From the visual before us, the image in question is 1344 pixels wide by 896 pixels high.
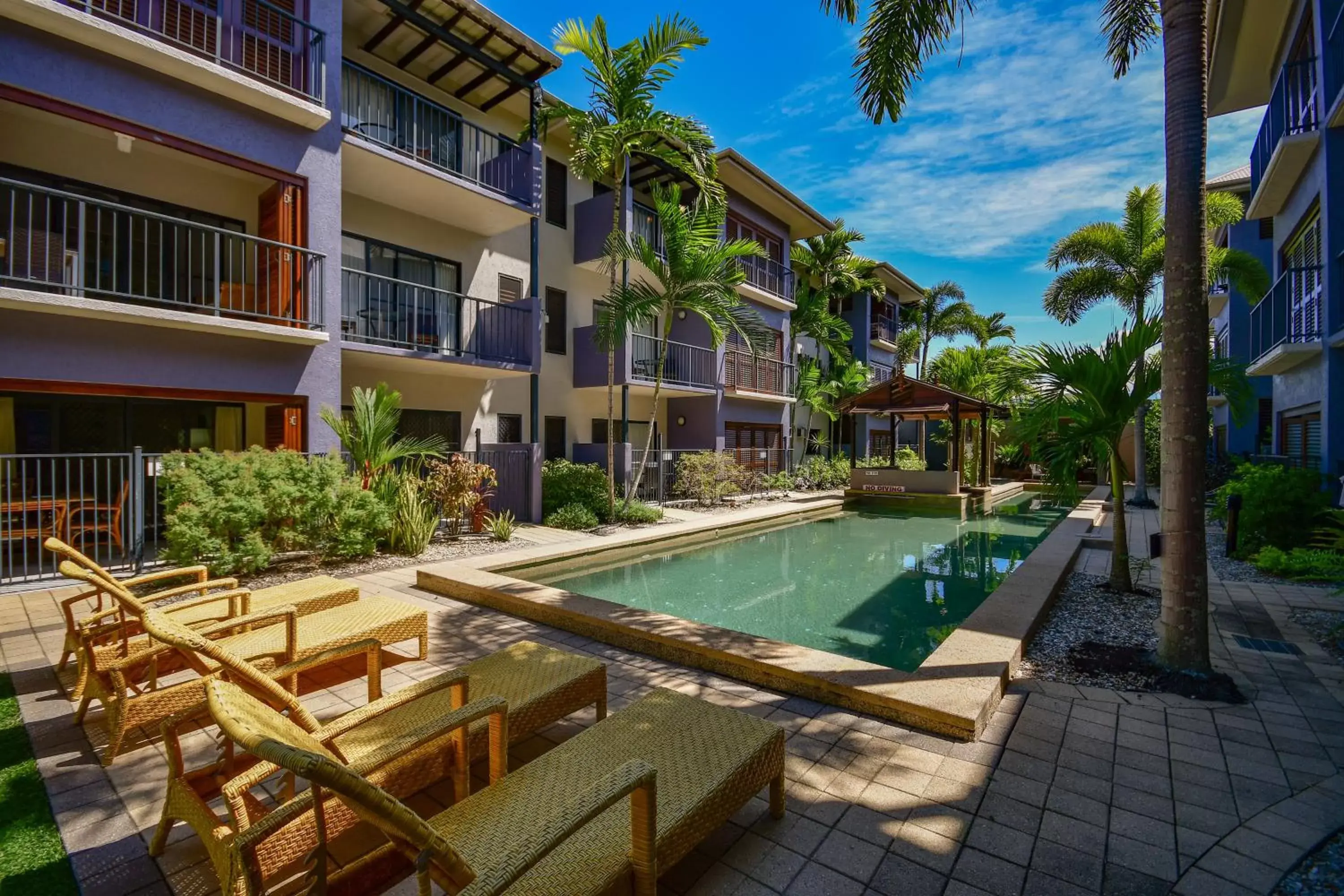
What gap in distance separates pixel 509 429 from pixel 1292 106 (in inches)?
650

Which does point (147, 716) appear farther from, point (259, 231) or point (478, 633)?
point (259, 231)

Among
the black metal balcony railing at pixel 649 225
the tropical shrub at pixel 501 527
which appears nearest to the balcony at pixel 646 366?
the black metal balcony railing at pixel 649 225

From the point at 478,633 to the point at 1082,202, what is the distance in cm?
2065

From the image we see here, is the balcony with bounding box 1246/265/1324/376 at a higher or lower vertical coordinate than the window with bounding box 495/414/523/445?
A: higher

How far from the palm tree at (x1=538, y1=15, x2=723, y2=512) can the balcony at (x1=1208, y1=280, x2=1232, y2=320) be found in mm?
15352

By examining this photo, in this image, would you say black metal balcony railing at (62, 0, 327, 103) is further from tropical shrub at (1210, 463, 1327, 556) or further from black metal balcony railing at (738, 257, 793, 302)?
tropical shrub at (1210, 463, 1327, 556)

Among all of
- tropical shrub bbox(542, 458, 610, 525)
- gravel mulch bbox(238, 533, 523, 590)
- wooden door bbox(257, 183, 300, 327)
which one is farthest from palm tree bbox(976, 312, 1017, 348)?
wooden door bbox(257, 183, 300, 327)

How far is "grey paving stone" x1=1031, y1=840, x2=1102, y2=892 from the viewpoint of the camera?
231 cm

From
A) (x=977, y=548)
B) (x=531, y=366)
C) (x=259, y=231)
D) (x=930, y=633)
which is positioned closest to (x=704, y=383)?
(x=531, y=366)

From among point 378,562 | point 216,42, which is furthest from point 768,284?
point 378,562

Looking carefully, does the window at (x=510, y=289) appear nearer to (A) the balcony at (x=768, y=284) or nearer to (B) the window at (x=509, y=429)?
(B) the window at (x=509, y=429)

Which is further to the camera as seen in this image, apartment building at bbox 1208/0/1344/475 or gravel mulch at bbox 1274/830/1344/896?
apartment building at bbox 1208/0/1344/475

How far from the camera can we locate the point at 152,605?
16.4ft

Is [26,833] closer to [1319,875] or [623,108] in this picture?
[1319,875]
